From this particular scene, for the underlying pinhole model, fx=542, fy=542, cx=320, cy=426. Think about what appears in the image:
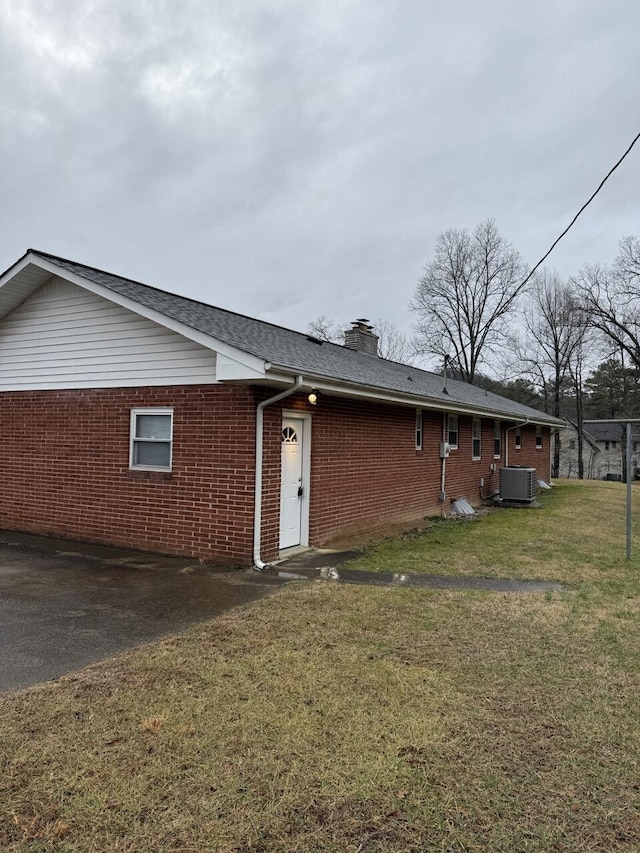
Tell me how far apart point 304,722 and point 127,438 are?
20.4ft

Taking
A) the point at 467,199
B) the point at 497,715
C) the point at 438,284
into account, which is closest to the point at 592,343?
the point at 438,284

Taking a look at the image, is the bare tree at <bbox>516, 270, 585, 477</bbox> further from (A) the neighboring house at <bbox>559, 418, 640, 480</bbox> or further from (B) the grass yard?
(B) the grass yard

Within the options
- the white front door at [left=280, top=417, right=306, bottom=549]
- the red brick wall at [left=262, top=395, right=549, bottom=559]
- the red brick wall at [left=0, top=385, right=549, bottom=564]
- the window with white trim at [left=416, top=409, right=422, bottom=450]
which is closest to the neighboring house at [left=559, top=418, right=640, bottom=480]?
the red brick wall at [left=262, top=395, right=549, bottom=559]

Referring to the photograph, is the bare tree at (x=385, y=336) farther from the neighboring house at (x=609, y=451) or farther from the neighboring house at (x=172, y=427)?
the neighboring house at (x=172, y=427)

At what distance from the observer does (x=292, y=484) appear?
321 inches

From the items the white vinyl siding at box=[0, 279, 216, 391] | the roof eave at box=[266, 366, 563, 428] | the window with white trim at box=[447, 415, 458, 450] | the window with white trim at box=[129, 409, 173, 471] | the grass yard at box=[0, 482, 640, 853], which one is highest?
A: the white vinyl siding at box=[0, 279, 216, 391]

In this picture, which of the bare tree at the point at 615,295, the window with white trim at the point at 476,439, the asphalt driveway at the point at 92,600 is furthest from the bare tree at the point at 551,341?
the asphalt driveway at the point at 92,600

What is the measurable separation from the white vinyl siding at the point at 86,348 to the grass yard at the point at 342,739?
13.3ft

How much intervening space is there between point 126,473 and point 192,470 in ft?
4.52

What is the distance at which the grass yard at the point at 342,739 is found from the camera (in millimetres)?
2312

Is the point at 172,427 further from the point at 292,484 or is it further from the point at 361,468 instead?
the point at 361,468

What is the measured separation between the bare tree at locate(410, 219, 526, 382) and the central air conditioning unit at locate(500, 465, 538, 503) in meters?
20.8

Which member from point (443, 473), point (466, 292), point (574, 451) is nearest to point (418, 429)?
point (443, 473)

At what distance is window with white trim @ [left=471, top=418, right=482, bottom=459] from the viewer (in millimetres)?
15500
